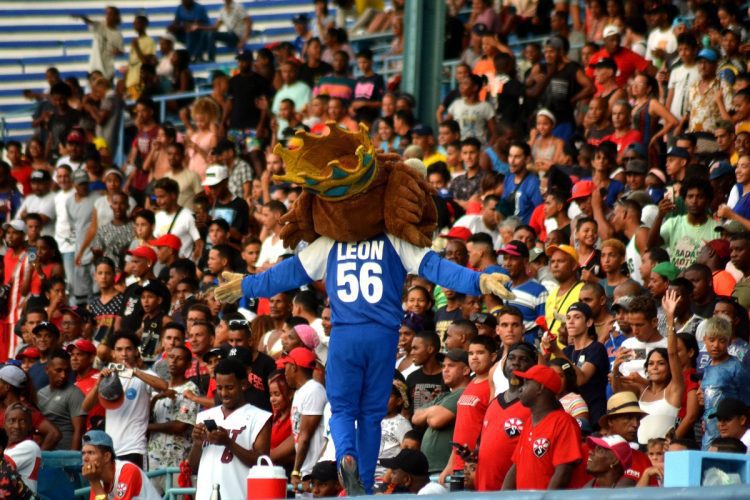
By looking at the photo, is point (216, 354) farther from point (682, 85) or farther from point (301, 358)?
point (682, 85)

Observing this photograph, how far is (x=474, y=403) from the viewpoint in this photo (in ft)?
32.1

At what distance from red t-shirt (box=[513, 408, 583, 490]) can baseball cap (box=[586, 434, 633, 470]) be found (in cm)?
21

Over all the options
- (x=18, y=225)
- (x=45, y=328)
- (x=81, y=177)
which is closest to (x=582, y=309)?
(x=45, y=328)

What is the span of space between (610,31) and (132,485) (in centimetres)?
840

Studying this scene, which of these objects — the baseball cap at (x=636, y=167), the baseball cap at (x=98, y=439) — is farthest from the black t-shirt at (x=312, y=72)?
the baseball cap at (x=98, y=439)

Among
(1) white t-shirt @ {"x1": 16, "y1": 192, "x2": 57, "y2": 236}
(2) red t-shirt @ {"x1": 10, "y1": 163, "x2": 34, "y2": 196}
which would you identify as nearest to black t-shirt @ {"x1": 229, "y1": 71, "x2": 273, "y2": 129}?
(1) white t-shirt @ {"x1": 16, "y1": 192, "x2": 57, "y2": 236}

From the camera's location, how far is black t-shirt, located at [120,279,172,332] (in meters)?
13.6

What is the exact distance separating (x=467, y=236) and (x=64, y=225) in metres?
6.00

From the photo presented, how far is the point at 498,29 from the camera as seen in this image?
18844 mm

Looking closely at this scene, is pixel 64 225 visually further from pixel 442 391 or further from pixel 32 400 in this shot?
pixel 442 391

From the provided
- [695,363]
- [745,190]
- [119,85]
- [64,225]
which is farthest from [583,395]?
[119,85]

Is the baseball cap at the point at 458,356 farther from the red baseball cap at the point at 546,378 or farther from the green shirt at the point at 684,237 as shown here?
the green shirt at the point at 684,237

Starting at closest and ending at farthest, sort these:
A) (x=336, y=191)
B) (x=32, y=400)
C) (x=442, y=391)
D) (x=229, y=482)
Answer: (x=336, y=191) < (x=229, y=482) < (x=442, y=391) < (x=32, y=400)

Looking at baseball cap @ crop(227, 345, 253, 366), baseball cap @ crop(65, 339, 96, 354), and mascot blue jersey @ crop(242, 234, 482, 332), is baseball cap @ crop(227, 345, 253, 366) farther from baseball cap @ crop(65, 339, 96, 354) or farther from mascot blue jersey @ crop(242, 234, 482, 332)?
baseball cap @ crop(65, 339, 96, 354)
